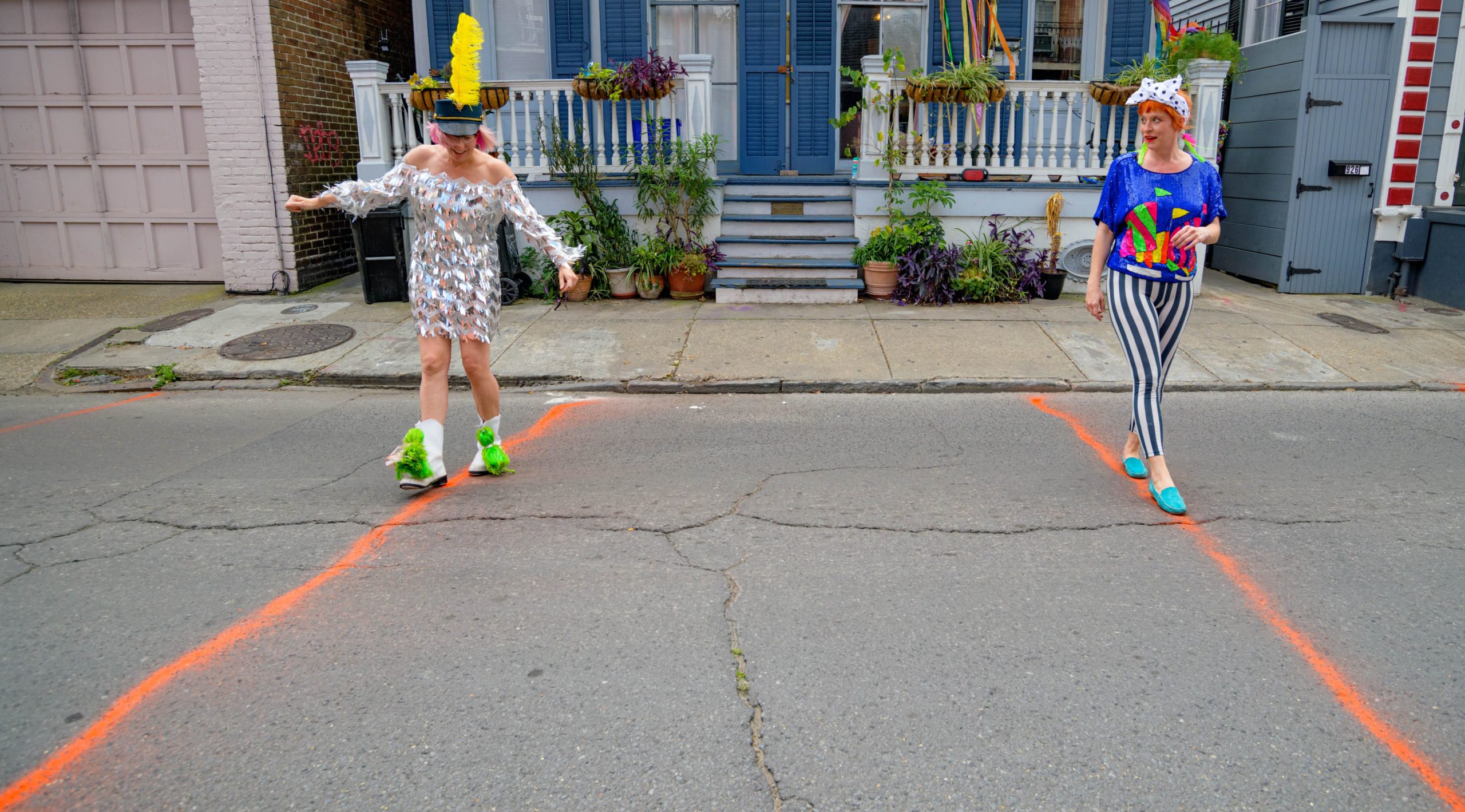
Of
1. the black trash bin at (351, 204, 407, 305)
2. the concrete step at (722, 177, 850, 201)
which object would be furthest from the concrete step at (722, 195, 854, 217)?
the black trash bin at (351, 204, 407, 305)

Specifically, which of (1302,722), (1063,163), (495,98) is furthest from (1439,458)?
(495,98)

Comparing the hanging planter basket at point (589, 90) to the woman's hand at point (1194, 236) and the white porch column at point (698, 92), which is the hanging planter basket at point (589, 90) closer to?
the white porch column at point (698, 92)

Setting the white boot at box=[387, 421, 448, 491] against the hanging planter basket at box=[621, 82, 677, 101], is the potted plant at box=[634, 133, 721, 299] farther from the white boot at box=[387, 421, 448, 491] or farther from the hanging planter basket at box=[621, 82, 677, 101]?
the white boot at box=[387, 421, 448, 491]

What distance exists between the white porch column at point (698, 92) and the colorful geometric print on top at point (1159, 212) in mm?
6036

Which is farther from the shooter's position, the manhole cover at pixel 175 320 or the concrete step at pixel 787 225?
the concrete step at pixel 787 225

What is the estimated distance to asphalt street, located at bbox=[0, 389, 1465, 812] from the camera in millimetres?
2602

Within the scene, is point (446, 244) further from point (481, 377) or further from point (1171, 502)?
point (1171, 502)

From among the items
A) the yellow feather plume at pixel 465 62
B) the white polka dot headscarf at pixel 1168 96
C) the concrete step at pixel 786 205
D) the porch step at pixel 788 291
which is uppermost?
the yellow feather plume at pixel 465 62

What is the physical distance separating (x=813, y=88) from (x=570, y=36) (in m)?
2.94

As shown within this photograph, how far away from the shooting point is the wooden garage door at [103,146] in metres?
10.2

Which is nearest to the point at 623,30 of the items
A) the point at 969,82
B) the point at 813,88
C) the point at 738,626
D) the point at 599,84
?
the point at 599,84

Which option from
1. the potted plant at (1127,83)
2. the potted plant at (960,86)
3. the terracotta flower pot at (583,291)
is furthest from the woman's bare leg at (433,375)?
the potted plant at (1127,83)

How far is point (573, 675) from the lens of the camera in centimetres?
308

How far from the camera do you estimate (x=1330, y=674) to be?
10.1ft
